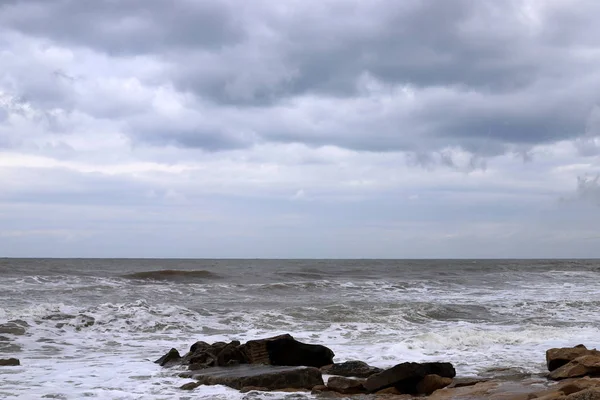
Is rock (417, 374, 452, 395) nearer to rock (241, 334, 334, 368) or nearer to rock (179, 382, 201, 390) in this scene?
rock (241, 334, 334, 368)

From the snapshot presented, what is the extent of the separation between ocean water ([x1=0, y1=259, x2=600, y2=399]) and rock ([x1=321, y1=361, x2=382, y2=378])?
137cm

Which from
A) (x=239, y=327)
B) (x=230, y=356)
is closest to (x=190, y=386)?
(x=230, y=356)

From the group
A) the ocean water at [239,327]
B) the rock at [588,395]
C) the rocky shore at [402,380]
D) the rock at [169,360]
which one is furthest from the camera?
the rock at [169,360]

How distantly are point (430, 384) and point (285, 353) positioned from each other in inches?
115

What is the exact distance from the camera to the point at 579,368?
860 centimetres

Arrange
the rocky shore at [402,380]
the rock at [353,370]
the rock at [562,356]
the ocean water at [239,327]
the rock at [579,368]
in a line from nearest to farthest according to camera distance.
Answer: the rocky shore at [402,380]
the rock at [579,368]
the rock at [562,356]
the rock at [353,370]
the ocean water at [239,327]

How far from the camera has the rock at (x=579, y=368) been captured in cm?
848

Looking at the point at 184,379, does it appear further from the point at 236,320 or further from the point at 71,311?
the point at 71,311

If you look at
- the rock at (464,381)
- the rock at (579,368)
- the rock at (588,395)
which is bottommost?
the rock at (464,381)

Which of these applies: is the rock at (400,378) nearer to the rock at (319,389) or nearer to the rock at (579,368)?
the rock at (319,389)

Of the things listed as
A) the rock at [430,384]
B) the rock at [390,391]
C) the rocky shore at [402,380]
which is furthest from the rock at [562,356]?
the rock at [390,391]

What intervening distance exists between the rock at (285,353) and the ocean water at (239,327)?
3.84 ft

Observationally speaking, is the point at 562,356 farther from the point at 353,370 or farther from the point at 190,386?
the point at 190,386

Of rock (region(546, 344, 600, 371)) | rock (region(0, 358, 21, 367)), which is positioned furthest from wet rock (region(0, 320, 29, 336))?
rock (region(546, 344, 600, 371))
